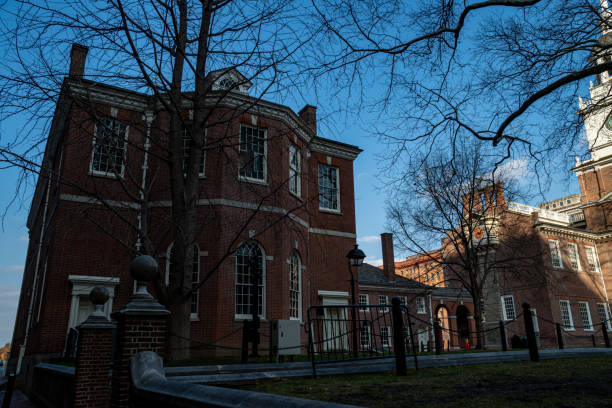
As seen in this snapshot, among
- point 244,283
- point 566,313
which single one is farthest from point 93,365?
point 566,313

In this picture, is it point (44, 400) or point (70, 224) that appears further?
point (70, 224)

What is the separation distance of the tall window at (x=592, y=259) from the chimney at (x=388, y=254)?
20.1 metres

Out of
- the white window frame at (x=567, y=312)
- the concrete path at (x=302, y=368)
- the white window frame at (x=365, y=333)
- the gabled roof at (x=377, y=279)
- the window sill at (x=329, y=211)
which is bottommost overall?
the concrete path at (x=302, y=368)

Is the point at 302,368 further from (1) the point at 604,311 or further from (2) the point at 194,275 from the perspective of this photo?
(1) the point at 604,311

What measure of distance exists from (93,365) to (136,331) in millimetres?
2913

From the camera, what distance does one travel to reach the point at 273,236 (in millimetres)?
18078

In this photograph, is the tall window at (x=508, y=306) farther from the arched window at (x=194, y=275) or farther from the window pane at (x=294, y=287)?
the arched window at (x=194, y=275)

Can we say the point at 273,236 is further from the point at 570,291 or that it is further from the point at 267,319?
the point at 570,291

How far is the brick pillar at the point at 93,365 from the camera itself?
7750 millimetres

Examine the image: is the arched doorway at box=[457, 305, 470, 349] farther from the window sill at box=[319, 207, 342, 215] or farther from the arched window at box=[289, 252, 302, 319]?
the arched window at box=[289, 252, 302, 319]

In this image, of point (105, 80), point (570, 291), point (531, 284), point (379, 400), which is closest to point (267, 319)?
point (105, 80)

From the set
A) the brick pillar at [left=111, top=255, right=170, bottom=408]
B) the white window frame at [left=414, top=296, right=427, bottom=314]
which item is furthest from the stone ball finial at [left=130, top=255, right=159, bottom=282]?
the white window frame at [left=414, top=296, right=427, bottom=314]

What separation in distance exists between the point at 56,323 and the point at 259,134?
35.4ft

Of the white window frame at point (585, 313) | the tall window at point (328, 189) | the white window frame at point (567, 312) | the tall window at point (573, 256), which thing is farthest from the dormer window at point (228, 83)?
the white window frame at point (585, 313)
